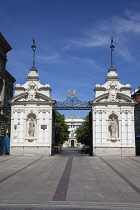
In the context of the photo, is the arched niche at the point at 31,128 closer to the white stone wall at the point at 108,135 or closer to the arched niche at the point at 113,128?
the white stone wall at the point at 108,135

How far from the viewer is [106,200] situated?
7.25 metres

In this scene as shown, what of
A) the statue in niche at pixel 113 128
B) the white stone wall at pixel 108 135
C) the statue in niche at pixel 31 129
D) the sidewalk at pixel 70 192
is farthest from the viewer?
the statue in niche at pixel 31 129

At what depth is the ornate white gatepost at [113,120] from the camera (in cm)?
2311

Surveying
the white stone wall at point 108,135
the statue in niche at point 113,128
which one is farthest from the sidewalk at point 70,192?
the statue in niche at point 113,128

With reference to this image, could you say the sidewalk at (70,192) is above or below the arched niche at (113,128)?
below

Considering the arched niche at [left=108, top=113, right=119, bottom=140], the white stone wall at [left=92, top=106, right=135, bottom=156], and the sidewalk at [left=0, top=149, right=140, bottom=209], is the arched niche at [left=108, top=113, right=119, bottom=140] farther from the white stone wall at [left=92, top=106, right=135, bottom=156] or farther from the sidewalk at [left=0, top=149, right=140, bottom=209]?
the sidewalk at [left=0, top=149, right=140, bottom=209]

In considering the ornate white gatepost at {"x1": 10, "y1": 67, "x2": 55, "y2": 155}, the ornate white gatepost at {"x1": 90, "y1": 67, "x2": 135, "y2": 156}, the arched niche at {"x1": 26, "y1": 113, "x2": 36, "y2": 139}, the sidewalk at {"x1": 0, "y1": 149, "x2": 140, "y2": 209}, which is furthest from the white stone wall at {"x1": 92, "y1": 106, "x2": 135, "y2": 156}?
the sidewalk at {"x1": 0, "y1": 149, "x2": 140, "y2": 209}

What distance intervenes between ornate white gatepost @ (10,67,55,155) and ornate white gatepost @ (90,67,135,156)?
4891 mm

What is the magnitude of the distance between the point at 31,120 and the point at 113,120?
8714 millimetres

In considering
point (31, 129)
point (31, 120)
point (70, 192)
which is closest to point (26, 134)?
point (31, 129)

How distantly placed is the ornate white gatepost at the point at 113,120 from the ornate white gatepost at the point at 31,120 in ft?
16.0

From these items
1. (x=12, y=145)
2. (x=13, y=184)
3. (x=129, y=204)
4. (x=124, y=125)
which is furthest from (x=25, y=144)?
(x=129, y=204)

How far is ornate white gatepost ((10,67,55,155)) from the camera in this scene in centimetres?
2353

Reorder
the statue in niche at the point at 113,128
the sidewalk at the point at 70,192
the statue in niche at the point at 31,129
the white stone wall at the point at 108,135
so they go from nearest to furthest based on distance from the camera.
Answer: the sidewalk at the point at 70,192
the white stone wall at the point at 108,135
the statue in niche at the point at 113,128
the statue in niche at the point at 31,129
